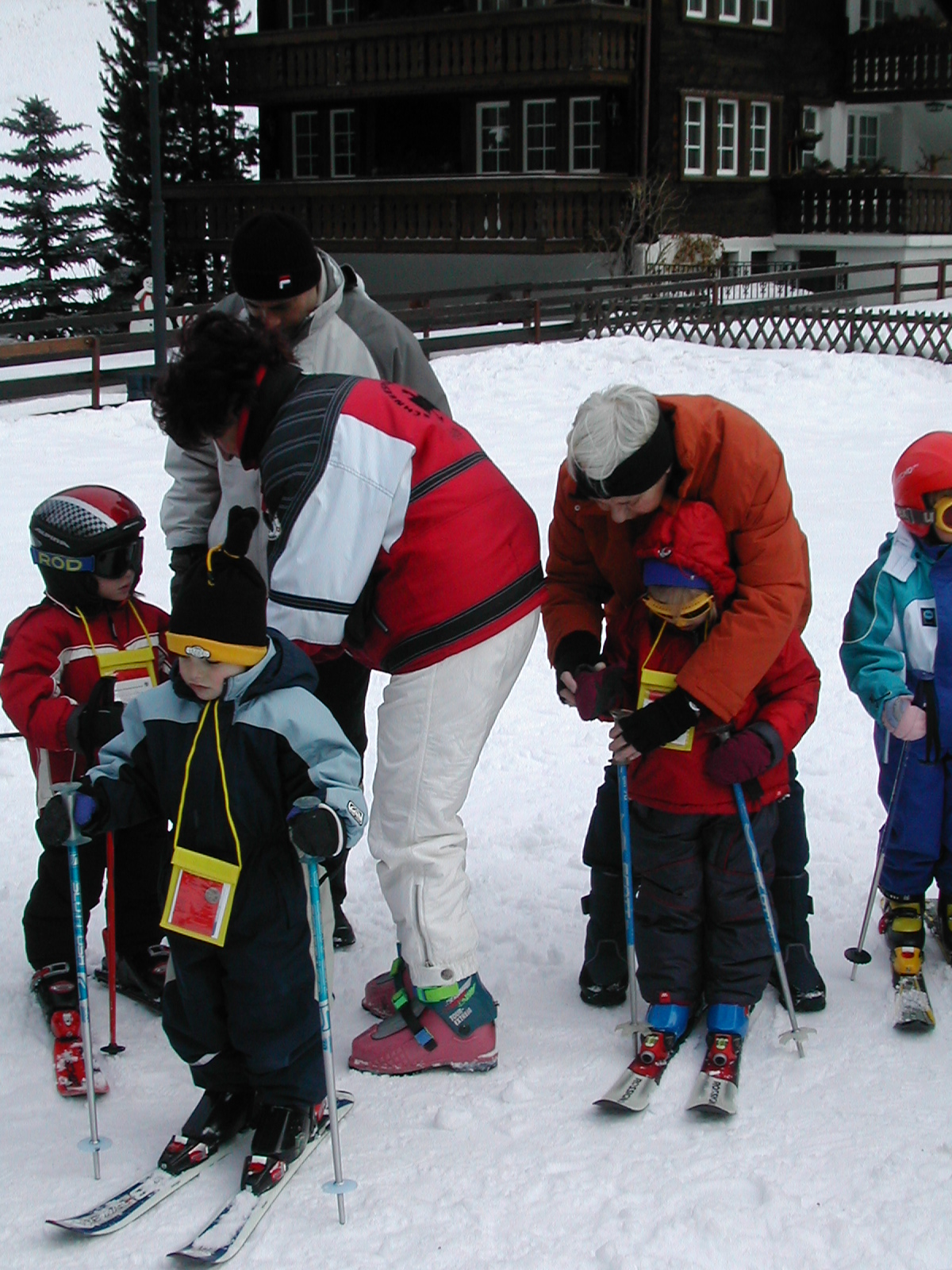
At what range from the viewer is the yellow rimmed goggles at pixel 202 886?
9.78 ft

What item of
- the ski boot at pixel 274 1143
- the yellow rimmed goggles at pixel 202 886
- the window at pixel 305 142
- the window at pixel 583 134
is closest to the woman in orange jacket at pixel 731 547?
the yellow rimmed goggles at pixel 202 886

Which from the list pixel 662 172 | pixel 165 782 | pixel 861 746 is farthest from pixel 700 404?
pixel 662 172

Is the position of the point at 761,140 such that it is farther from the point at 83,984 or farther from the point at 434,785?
the point at 83,984

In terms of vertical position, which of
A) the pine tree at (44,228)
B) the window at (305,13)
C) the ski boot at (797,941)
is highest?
the window at (305,13)

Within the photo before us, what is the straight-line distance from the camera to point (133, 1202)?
2.89 meters

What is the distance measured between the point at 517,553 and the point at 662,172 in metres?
22.9

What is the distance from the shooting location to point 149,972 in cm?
389

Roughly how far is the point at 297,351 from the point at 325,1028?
1.78 metres

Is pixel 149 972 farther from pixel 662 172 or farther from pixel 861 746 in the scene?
pixel 662 172

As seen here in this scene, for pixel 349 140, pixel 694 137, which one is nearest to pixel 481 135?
pixel 349 140

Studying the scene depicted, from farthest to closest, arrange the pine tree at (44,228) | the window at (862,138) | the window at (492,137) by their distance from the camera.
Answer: the window at (862,138)
the pine tree at (44,228)
the window at (492,137)

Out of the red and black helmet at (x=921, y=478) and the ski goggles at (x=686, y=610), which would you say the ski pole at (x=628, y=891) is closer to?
the ski goggles at (x=686, y=610)

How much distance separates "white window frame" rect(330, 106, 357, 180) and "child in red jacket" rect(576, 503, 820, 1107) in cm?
2574

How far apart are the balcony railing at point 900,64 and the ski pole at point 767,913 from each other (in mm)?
28072
